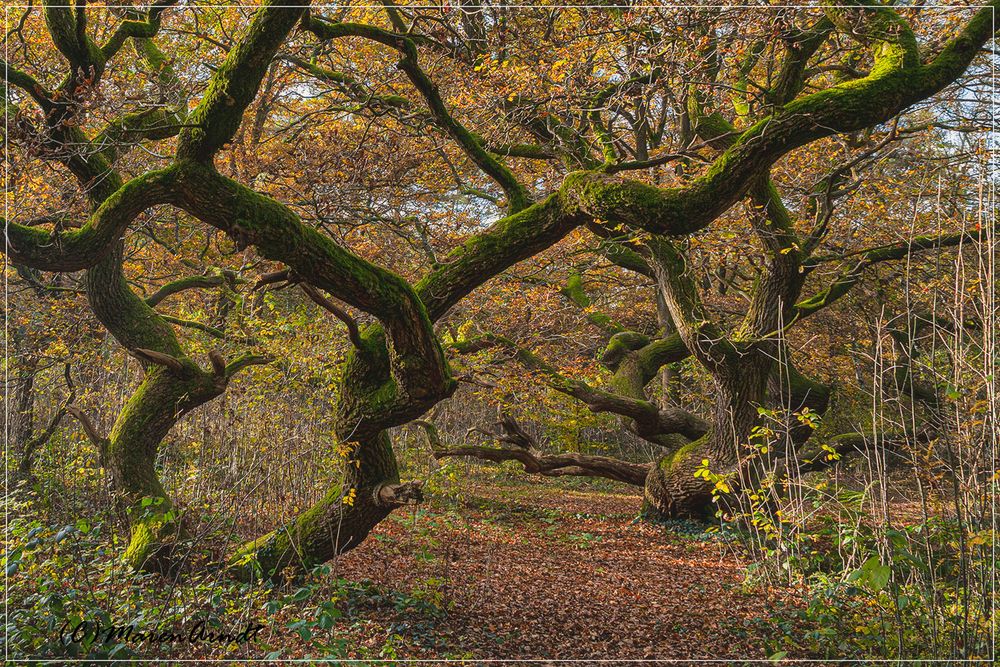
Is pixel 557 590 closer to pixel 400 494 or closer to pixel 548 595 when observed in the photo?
pixel 548 595

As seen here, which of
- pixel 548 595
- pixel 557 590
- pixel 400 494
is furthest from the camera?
pixel 557 590

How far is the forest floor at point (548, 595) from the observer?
4.62 meters

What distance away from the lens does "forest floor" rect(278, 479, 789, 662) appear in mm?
4617

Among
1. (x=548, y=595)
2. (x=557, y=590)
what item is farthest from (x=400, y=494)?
(x=557, y=590)

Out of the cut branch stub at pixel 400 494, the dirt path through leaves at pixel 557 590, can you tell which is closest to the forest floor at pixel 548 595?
the dirt path through leaves at pixel 557 590

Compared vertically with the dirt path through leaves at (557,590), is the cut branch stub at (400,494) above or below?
above

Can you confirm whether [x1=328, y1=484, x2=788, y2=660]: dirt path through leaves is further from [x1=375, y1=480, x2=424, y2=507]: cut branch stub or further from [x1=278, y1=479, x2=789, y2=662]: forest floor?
[x1=375, y1=480, x2=424, y2=507]: cut branch stub

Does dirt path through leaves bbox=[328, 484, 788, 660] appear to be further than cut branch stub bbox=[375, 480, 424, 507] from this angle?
Yes

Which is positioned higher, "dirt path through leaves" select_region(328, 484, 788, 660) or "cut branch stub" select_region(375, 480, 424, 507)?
"cut branch stub" select_region(375, 480, 424, 507)

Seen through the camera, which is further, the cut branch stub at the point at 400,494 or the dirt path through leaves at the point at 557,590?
the dirt path through leaves at the point at 557,590

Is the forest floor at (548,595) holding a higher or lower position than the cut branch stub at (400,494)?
lower

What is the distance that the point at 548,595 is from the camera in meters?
5.88

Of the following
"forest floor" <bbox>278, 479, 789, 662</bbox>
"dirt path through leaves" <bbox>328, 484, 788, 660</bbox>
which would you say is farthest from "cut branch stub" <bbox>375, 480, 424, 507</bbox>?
"dirt path through leaves" <bbox>328, 484, 788, 660</bbox>

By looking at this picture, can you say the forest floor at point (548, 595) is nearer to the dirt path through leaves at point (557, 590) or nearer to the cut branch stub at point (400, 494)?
the dirt path through leaves at point (557, 590)
